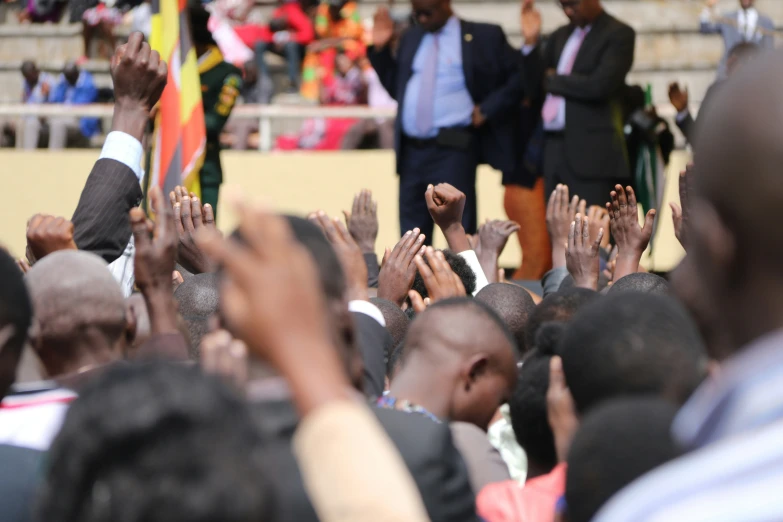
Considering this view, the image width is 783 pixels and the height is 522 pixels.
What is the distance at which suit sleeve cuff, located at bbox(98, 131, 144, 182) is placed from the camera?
389cm

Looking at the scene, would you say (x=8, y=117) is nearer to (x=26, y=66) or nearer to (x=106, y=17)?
(x=26, y=66)

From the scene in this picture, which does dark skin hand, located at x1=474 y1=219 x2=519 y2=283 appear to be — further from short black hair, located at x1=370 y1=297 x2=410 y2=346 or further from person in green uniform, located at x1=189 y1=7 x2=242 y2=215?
person in green uniform, located at x1=189 y1=7 x2=242 y2=215

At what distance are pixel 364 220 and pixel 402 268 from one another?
1.21 m

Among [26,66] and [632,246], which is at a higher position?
[632,246]

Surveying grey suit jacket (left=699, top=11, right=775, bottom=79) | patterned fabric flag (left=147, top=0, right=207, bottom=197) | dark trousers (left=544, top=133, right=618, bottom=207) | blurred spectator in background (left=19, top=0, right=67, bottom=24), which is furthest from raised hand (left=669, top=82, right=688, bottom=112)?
blurred spectator in background (left=19, top=0, right=67, bottom=24)

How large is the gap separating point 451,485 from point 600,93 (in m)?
6.31

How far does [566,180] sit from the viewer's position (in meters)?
8.23

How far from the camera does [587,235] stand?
5.00m

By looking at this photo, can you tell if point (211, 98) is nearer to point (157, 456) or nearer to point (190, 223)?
point (190, 223)

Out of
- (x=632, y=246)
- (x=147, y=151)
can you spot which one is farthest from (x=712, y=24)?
(x=632, y=246)

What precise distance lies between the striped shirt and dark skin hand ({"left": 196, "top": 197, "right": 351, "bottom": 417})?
1.24 feet

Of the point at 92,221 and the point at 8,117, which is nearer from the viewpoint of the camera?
the point at 92,221

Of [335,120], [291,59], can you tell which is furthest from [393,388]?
[291,59]

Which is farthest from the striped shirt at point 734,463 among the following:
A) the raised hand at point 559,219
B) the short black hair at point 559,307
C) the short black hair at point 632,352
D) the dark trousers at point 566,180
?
the dark trousers at point 566,180
